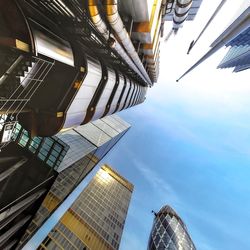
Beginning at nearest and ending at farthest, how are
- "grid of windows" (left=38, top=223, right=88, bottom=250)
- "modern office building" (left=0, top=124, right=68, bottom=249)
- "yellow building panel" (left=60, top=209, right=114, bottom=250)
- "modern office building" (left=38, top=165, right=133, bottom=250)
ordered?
1. "modern office building" (left=0, top=124, right=68, bottom=249)
2. "grid of windows" (left=38, top=223, right=88, bottom=250)
3. "modern office building" (left=38, top=165, right=133, bottom=250)
4. "yellow building panel" (left=60, top=209, right=114, bottom=250)

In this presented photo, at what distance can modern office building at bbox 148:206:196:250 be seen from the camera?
106 m

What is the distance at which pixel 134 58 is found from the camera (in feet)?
48.3

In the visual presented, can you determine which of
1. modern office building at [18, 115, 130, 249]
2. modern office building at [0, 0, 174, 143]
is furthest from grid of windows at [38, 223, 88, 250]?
modern office building at [0, 0, 174, 143]

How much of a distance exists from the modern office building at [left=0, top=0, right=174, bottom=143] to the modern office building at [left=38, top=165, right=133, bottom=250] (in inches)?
2236

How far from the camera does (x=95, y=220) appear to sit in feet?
266

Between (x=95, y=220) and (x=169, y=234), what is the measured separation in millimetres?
48528

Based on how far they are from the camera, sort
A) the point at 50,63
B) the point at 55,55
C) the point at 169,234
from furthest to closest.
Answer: the point at 169,234 → the point at 55,55 → the point at 50,63

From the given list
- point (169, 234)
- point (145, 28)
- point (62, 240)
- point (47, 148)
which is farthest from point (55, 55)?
point (169, 234)

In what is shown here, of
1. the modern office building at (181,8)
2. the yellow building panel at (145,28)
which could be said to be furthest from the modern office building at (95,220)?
the modern office building at (181,8)

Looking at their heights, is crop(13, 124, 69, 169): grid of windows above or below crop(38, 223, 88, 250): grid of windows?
above

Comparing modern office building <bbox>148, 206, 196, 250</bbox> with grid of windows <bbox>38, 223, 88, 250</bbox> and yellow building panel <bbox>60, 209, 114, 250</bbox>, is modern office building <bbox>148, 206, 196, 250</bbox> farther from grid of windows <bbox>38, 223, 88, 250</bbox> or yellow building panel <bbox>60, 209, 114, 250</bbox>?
grid of windows <bbox>38, 223, 88, 250</bbox>

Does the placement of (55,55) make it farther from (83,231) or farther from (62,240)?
(83,231)

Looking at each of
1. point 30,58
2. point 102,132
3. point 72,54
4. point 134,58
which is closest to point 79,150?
point 102,132

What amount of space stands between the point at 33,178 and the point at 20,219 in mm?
6457
